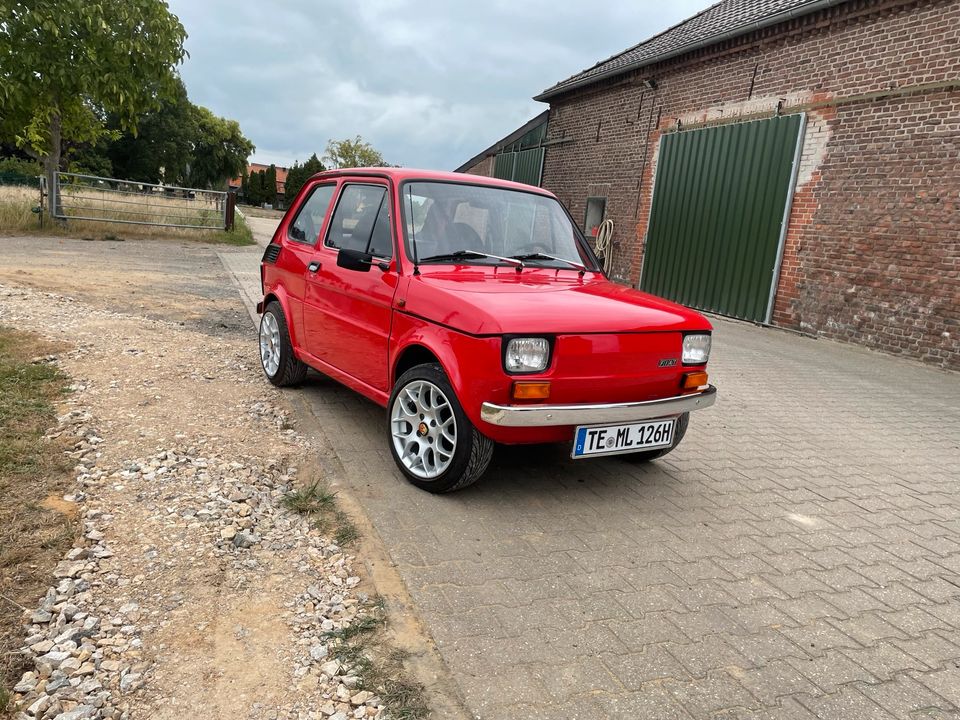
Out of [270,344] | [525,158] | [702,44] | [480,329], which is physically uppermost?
[702,44]

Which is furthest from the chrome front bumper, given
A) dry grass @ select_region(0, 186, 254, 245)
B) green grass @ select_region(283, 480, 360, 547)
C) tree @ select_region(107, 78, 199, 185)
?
tree @ select_region(107, 78, 199, 185)

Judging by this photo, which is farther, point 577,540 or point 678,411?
point 678,411

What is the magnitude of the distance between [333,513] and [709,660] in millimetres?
1891

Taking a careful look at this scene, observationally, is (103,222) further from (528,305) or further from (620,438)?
(620,438)

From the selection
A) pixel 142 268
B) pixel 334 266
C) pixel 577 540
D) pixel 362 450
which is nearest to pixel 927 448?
pixel 577 540

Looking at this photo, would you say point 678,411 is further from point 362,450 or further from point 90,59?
point 90,59

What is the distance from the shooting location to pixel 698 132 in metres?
13.2

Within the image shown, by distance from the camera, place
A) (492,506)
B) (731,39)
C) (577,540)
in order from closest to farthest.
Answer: (577,540), (492,506), (731,39)

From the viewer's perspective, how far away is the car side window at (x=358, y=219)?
4.52 m

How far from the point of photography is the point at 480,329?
334cm

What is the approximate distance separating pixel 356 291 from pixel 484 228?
93 centimetres

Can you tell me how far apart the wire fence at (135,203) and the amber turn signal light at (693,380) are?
17691 mm

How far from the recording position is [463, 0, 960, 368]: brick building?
9047mm

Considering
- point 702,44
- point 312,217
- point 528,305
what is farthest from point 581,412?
point 702,44
